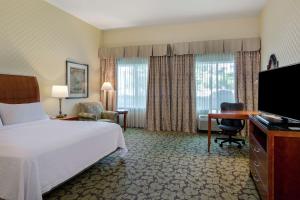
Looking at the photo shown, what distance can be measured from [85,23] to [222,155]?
494 centimetres

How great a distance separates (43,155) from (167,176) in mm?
1644

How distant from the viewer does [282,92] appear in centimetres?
220

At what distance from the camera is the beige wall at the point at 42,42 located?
3.75m

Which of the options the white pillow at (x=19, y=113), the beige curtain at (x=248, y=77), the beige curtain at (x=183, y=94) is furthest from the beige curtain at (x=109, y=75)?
the beige curtain at (x=248, y=77)

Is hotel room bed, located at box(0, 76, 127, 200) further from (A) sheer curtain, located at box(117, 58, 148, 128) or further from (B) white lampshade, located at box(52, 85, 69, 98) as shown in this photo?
(A) sheer curtain, located at box(117, 58, 148, 128)

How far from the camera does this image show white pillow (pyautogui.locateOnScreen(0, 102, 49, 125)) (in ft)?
10.7

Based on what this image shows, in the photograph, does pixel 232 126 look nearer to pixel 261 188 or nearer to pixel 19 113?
pixel 261 188

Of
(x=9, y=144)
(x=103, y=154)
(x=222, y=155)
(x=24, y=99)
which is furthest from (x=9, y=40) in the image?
(x=222, y=155)

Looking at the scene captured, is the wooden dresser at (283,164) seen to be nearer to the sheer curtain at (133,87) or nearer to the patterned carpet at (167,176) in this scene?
the patterned carpet at (167,176)

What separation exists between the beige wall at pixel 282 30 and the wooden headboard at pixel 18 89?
455 centimetres

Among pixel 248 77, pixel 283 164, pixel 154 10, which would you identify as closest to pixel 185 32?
pixel 154 10

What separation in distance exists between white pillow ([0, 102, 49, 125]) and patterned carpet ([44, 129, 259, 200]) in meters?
1.42

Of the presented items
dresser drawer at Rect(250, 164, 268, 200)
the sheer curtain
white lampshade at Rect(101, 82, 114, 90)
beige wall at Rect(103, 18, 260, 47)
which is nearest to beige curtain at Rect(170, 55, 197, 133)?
beige wall at Rect(103, 18, 260, 47)

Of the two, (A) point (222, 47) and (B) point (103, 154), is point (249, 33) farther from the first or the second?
(B) point (103, 154)
